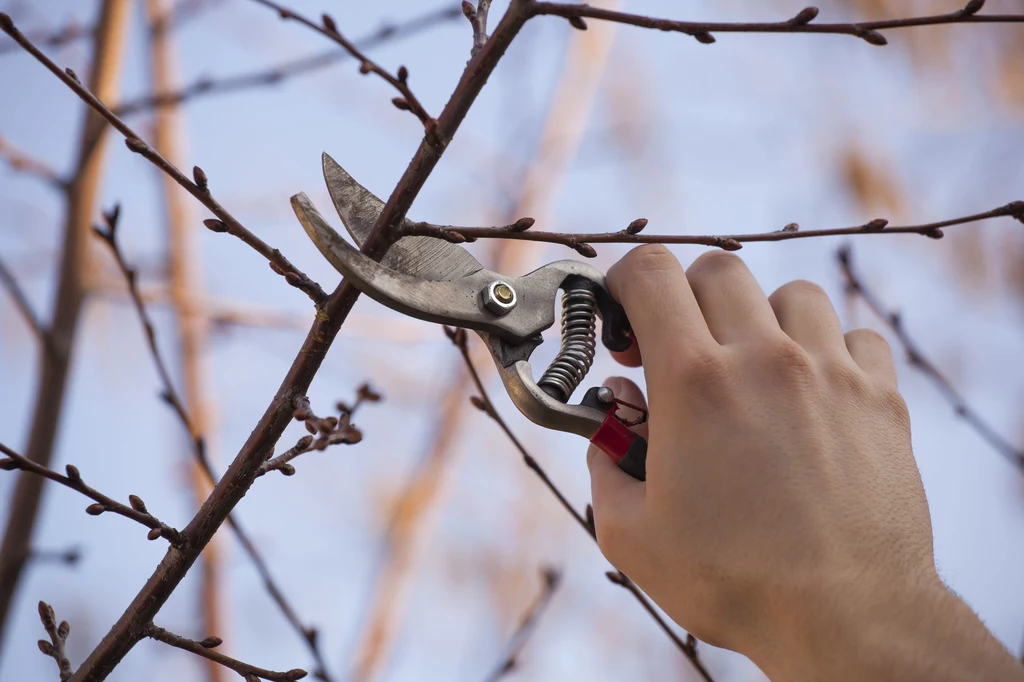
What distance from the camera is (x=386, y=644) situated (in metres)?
4.10

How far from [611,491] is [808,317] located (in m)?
0.53

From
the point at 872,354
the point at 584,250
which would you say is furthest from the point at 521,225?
the point at 872,354

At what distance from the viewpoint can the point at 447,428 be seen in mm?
4543

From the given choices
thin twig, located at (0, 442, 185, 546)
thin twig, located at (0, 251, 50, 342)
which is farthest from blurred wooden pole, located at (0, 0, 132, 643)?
thin twig, located at (0, 442, 185, 546)

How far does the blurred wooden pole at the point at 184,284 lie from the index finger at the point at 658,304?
192 cm

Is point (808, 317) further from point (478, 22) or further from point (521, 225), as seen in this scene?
point (478, 22)

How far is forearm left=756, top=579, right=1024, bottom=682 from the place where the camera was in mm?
1201

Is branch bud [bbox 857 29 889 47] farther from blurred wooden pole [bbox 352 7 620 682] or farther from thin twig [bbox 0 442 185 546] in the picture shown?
blurred wooden pole [bbox 352 7 620 682]

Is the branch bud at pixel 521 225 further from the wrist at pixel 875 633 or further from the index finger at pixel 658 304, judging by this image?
the wrist at pixel 875 633

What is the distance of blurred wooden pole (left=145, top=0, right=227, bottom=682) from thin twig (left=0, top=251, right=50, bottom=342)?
0.93 m

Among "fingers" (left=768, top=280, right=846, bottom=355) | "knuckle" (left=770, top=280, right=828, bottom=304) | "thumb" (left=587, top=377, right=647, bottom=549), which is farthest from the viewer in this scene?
"knuckle" (left=770, top=280, right=828, bottom=304)

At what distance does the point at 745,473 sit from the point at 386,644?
3.14 metres

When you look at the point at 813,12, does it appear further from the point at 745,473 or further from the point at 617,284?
the point at 745,473

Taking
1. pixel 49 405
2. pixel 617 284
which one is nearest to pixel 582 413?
pixel 617 284
